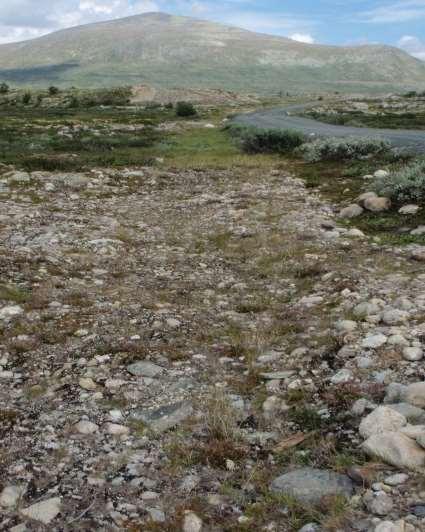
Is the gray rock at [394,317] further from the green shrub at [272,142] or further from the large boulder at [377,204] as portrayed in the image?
the green shrub at [272,142]

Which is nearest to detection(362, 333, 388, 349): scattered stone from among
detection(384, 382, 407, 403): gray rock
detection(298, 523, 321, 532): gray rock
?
detection(384, 382, 407, 403): gray rock

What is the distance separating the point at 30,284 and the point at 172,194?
9171mm

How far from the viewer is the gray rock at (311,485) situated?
157 inches

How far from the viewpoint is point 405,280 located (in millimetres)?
8320

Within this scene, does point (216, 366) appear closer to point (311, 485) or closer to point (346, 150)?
point (311, 485)

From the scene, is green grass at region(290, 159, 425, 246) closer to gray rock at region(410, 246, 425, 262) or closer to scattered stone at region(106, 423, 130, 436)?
gray rock at region(410, 246, 425, 262)

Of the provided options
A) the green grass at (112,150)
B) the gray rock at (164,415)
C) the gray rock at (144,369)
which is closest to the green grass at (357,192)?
the green grass at (112,150)

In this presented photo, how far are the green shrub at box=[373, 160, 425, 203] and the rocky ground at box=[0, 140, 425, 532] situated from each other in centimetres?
266

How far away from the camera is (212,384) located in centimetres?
591

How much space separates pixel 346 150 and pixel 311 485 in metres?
20.6

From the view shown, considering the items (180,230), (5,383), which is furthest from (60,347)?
(180,230)

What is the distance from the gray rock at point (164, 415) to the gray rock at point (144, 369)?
70cm

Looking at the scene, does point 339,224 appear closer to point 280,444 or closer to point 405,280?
point 405,280

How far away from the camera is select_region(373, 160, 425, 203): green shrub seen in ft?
43.3
